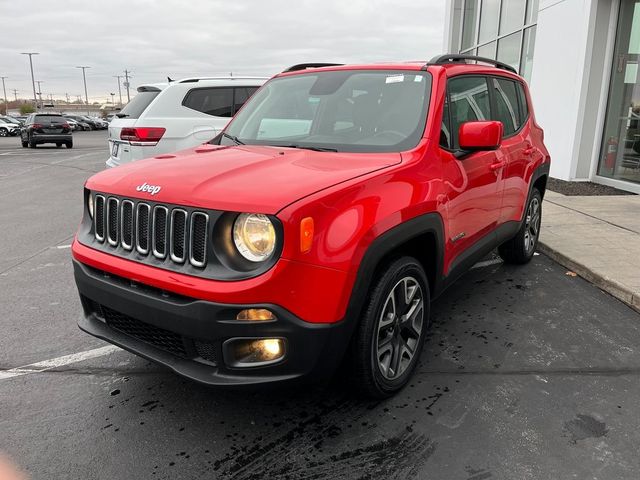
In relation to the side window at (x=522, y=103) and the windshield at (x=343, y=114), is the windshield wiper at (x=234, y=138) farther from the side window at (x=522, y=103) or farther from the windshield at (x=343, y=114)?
the side window at (x=522, y=103)

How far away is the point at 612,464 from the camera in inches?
95.7

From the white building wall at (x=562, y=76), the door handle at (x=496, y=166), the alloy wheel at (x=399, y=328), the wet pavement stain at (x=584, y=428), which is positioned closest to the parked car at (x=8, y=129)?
the white building wall at (x=562, y=76)

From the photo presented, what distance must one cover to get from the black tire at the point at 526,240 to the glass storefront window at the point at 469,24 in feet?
43.5

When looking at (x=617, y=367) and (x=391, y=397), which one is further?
(x=617, y=367)

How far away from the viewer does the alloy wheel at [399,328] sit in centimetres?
283

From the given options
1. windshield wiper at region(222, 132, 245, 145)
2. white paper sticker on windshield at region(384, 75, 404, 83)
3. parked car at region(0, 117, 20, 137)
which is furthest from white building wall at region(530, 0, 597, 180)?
parked car at region(0, 117, 20, 137)

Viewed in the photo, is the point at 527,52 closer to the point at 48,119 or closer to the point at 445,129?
the point at 445,129

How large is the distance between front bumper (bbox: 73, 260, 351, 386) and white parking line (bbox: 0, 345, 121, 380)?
965 mm

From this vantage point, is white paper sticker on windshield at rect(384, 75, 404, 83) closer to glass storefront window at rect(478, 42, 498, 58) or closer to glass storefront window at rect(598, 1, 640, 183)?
glass storefront window at rect(598, 1, 640, 183)

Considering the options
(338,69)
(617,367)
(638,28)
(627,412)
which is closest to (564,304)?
(617,367)

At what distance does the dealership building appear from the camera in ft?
32.0

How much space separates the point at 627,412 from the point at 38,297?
4.40m

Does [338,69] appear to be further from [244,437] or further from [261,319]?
[244,437]

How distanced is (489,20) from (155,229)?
1554 cm
